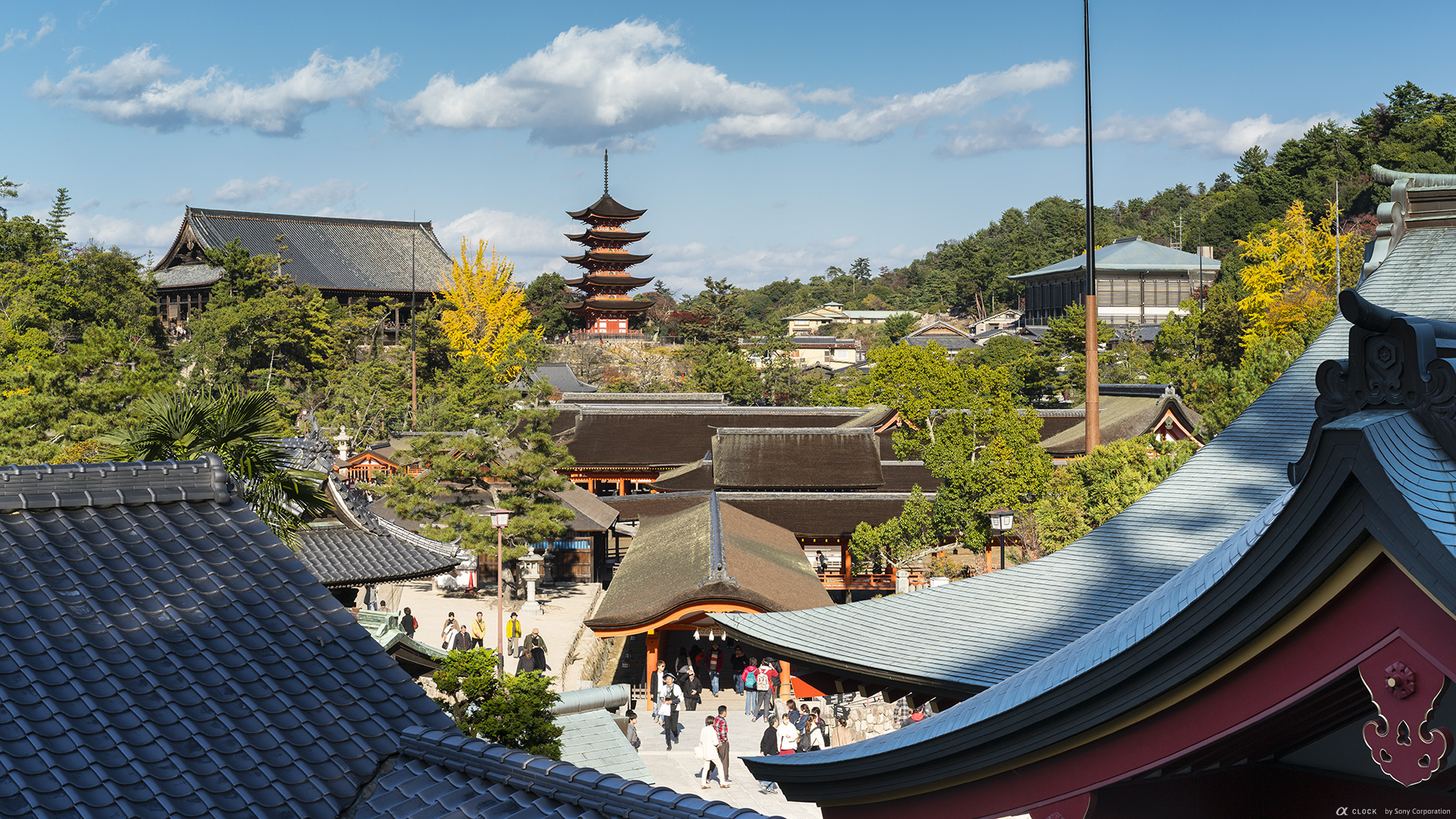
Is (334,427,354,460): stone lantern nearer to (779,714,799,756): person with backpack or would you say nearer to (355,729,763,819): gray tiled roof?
(779,714,799,756): person with backpack

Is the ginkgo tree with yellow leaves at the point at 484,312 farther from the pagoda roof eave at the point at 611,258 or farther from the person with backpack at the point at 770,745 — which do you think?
the person with backpack at the point at 770,745

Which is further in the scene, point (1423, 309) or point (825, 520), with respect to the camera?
point (825, 520)

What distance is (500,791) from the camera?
191 inches

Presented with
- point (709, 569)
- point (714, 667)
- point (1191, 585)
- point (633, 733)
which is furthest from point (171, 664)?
point (714, 667)

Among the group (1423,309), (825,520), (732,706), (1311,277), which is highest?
(1311,277)

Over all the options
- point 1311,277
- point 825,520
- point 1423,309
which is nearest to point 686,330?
point 1311,277

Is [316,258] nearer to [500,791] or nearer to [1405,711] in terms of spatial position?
[500,791]

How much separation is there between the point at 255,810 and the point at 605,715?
21.4 feet

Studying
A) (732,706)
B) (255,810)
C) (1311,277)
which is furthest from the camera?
(1311,277)

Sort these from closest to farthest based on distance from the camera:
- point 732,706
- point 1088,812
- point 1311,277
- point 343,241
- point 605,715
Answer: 1. point 1088,812
2. point 605,715
3. point 732,706
4. point 1311,277
5. point 343,241

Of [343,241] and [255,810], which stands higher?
[343,241]

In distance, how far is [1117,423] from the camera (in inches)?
1260

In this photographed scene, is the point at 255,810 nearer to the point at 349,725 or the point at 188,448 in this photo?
the point at 349,725

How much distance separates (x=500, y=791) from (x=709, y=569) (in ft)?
41.7
